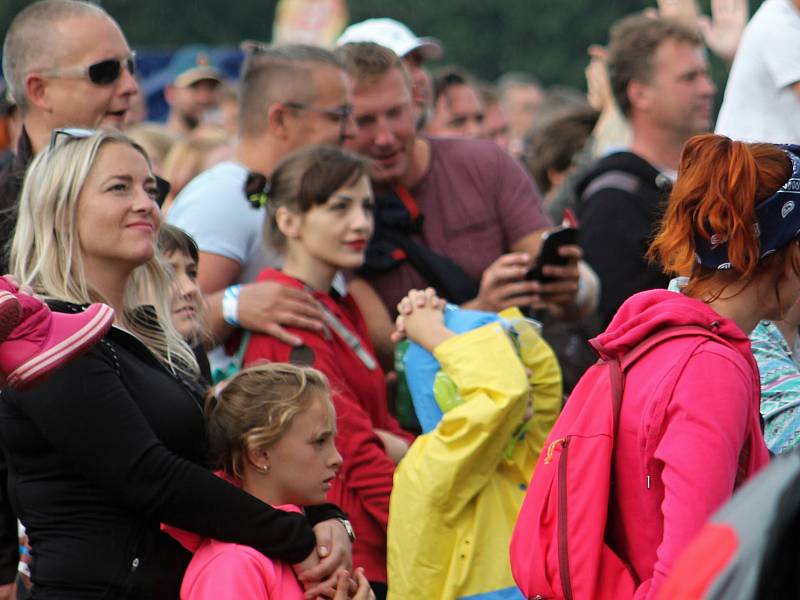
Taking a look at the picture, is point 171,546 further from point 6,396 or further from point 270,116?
point 270,116

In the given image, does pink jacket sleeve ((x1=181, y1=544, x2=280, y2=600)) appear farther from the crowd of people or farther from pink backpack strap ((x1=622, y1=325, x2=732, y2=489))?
pink backpack strap ((x1=622, y1=325, x2=732, y2=489))

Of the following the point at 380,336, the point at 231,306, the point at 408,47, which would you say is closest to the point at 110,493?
the point at 231,306

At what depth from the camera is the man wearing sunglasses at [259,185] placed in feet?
15.2

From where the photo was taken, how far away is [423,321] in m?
4.49

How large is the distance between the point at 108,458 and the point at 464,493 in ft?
3.93

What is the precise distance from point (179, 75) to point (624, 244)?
793cm

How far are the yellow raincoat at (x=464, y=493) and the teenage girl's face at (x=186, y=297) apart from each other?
81cm

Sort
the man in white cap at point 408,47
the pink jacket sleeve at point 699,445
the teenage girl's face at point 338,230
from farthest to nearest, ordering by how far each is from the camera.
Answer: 1. the man in white cap at point 408,47
2. the teenage girl's face at point 338,230
3. the pink jacket sleeve at point 699,445

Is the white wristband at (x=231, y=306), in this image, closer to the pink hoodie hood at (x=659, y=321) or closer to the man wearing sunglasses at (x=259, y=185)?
the man wearing sunglasses at (x=259, y=185)

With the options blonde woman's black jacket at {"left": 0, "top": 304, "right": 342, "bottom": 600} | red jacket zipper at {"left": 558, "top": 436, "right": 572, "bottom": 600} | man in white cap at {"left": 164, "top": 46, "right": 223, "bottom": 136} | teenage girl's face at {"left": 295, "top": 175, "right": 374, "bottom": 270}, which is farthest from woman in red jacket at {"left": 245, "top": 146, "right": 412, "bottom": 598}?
man in white cap at {"left": 164, "top": 46, "right": 223, "bottom": 136}

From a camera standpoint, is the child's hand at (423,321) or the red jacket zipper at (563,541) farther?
the child's hand at (423,321)

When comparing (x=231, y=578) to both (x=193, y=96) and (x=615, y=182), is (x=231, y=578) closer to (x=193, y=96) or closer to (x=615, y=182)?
(x=615, y=182)

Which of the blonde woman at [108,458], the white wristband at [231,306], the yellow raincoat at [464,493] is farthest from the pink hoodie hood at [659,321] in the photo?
the white wristband at [231,306]

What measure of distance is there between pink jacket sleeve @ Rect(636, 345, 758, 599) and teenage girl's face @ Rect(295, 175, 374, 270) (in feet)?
6.52
